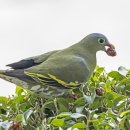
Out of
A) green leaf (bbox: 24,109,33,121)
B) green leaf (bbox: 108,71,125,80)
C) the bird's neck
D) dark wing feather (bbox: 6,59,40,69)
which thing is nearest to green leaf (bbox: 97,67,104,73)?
the bird's neck

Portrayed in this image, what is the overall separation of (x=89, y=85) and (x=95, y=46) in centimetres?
24

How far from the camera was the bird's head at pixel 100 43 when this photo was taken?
176 centimetres

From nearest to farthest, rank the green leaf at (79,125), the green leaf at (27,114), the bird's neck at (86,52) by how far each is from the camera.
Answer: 1. the green leaf at (79,125)
2. the green leaf at (27,114)
3. the bird's neck at (86,52)

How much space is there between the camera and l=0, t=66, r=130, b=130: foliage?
1.28 metres

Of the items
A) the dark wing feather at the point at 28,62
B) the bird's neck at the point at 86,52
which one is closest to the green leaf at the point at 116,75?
the bird's neck at the point at 86,52

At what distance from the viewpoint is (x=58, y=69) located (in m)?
1.59

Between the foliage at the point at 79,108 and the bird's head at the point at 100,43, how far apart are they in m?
0.11

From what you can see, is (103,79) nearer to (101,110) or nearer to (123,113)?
(101,110)

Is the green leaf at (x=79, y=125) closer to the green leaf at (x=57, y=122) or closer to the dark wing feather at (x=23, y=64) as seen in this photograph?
the green leaf at (x=57, y=122)

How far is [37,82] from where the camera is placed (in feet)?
5.10

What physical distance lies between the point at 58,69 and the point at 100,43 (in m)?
0.27

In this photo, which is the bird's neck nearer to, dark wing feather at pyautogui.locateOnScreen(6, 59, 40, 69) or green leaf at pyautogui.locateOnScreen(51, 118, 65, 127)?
dark wing feather at pyautogui.locateOnScreen(6, 59, 40, 69)

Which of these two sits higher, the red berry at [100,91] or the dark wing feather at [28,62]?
the dark wing feather at [28,62]

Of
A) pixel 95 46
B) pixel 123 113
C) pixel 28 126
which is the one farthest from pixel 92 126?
pixel 95 46
